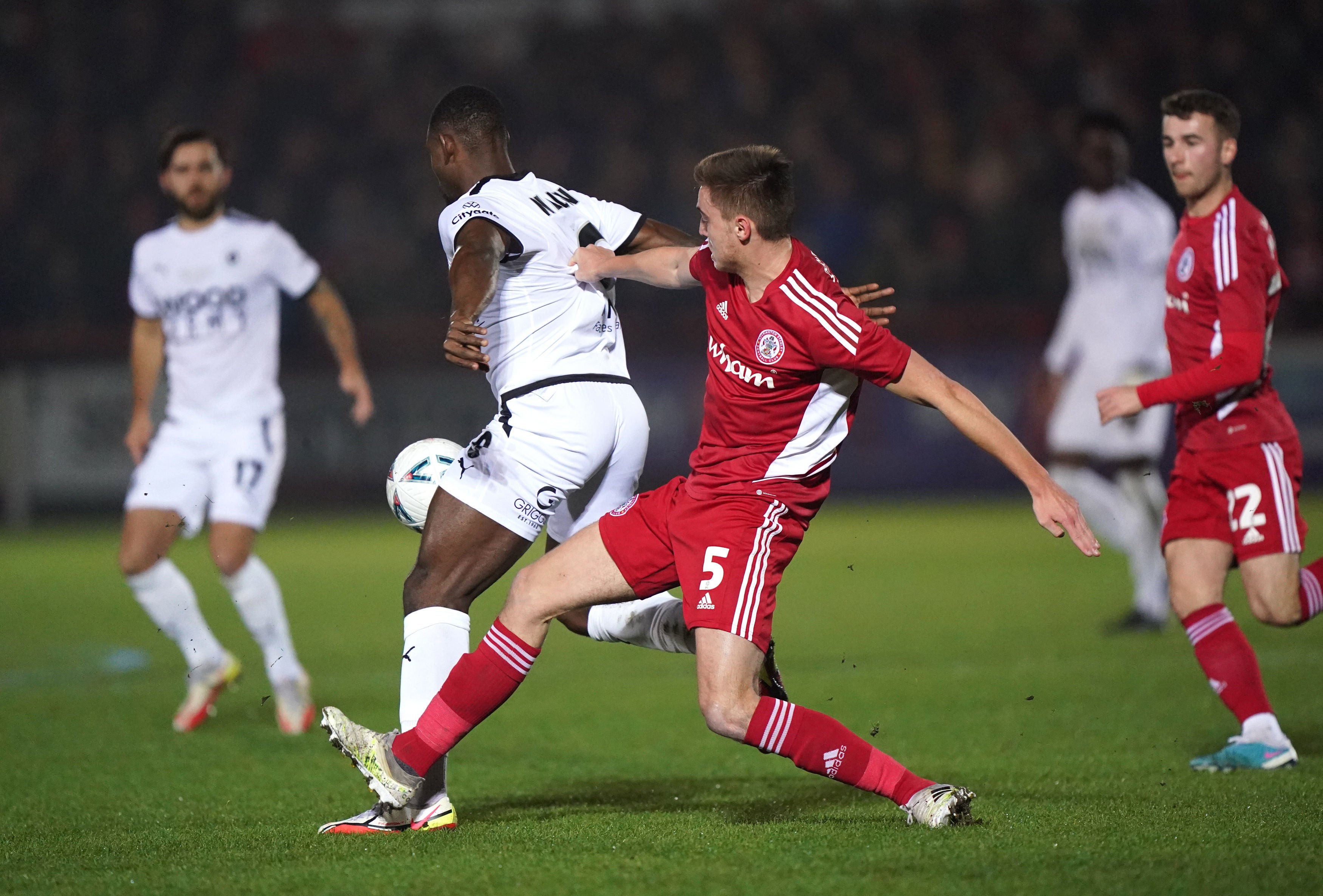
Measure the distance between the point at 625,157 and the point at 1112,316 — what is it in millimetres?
10111

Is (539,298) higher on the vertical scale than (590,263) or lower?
lower

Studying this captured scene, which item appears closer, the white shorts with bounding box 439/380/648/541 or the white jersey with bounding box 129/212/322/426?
the white shorts with bounding box 439/380/648/541

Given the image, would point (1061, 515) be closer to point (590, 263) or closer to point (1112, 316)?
point (590, 263)

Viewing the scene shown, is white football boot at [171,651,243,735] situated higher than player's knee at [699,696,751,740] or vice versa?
player's knee at [699,696,751,740]

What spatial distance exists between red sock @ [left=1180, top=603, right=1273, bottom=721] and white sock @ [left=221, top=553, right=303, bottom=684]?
3807 mm

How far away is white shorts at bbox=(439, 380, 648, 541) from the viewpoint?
15.6ft

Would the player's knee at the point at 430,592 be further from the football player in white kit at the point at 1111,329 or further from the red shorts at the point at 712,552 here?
the football player in white kit at the point at 1111,329

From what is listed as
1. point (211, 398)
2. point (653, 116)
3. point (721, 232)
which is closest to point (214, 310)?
point (211, 398)

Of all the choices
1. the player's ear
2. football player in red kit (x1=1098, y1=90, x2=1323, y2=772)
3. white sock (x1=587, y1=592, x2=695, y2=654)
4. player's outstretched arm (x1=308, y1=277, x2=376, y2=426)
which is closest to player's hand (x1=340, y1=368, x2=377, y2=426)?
player's outstretched arm (x1=308, y1=277, x2=376, y2=426)

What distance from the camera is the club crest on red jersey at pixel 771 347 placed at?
432 cm

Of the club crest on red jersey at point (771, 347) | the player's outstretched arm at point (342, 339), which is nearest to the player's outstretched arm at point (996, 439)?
the club crest on red jersey at point (771, 347)

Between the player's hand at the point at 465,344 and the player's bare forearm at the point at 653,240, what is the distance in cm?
97

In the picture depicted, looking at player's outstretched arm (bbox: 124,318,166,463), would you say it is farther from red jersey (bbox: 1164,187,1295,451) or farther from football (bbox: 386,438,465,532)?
red jersey (bbox: 1164,187,1295,451)

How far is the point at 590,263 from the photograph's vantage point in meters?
4.97
